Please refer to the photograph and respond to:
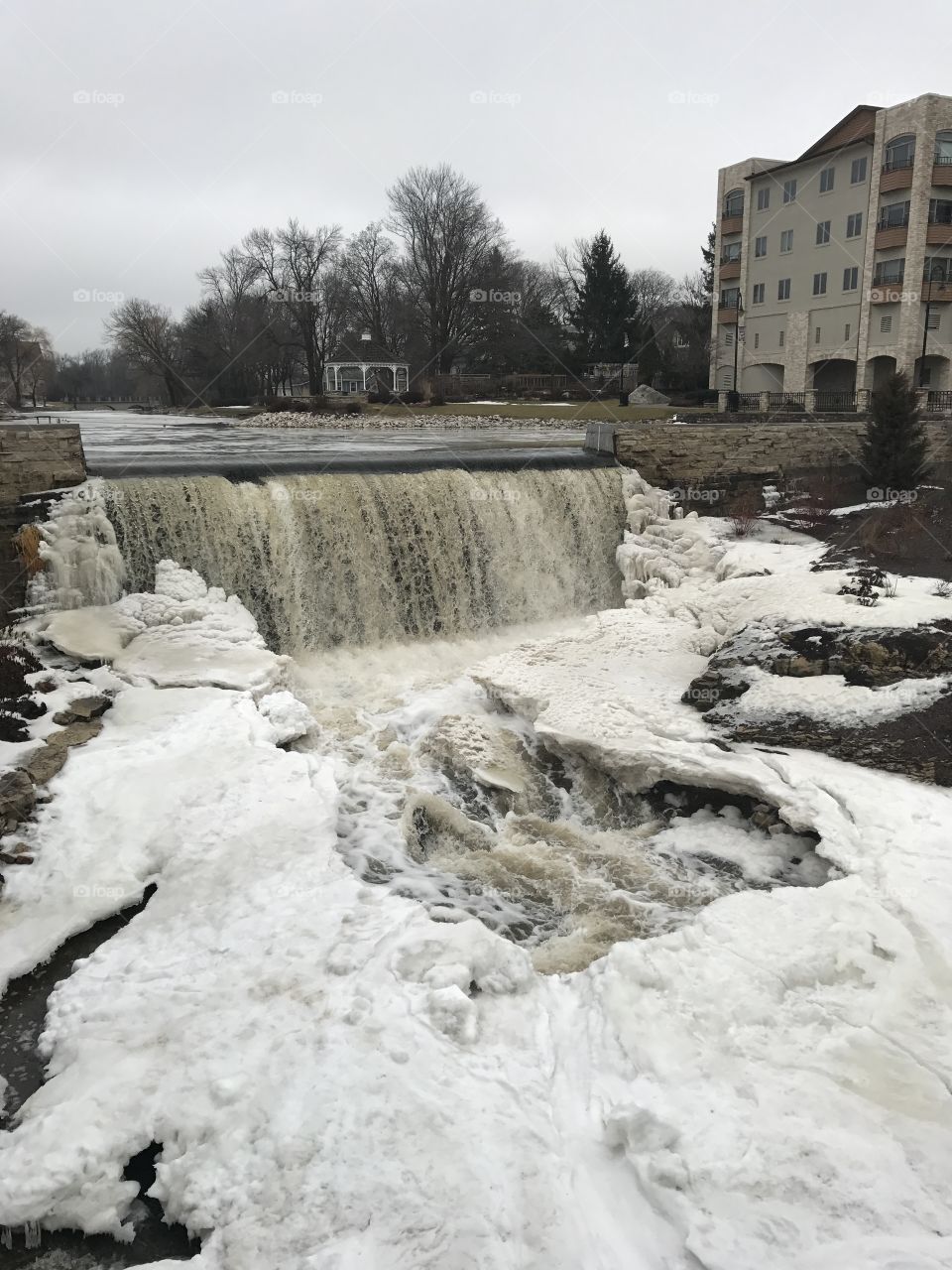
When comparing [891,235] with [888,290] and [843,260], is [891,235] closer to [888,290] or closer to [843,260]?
[888,290]

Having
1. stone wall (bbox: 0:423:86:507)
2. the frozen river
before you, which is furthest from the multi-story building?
stone wall (bbox: 0:423:86:507)

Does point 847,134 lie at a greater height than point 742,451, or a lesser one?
greater

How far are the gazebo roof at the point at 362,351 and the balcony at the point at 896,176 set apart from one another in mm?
29372

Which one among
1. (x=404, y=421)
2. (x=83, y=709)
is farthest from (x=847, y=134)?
(x=83, y=709)

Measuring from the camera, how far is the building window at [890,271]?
34094 mm

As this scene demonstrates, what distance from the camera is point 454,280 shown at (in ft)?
168

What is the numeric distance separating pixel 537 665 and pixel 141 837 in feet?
19.1

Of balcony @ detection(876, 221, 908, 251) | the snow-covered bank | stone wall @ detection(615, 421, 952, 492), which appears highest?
balcony @ detection(876, 221, 908, 251)

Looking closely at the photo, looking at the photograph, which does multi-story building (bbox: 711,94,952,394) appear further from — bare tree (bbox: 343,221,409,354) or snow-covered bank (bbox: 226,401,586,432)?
bare tree (bbox: 343,221,409,354)

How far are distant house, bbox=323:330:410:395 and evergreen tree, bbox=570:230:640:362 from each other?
11025 mm

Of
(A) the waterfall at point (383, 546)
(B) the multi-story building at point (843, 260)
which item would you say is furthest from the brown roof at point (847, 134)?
(A) the waterfall at point (383, 546)

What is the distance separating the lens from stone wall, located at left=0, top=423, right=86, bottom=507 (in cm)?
1237

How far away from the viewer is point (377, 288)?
55938 mm

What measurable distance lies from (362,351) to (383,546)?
4534cm
